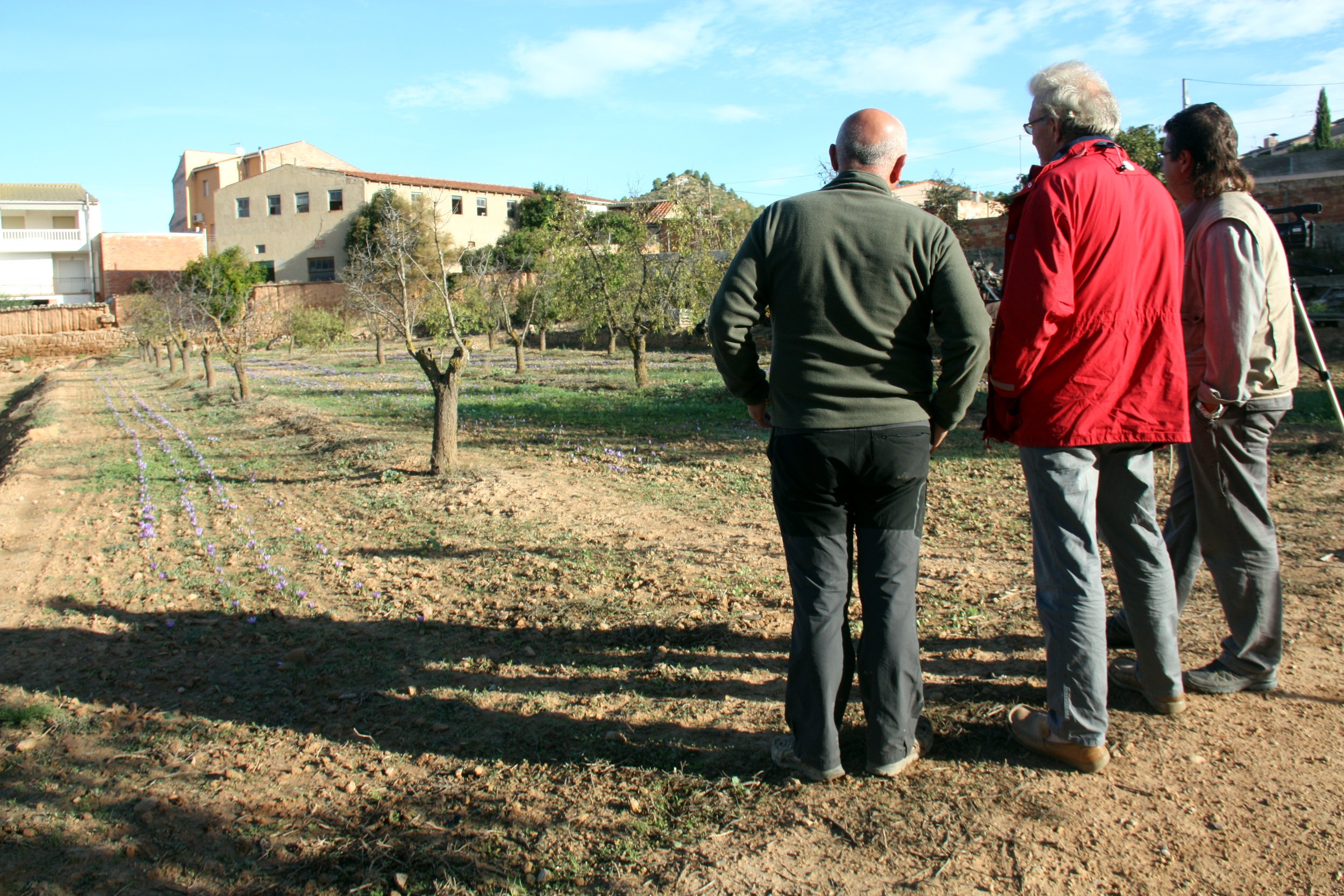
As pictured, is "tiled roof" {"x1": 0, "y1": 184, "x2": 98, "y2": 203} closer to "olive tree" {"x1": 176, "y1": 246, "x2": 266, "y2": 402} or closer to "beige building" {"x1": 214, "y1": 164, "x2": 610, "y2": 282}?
"beige building" {"x1": 214, "y1": 164, "x2": 610, "y2": 282}

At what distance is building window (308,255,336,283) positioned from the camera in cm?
5091

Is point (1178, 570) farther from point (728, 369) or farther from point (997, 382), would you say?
point (728, 369)

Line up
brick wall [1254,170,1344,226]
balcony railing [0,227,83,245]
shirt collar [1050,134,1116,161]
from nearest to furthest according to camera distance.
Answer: shirt collar [1050,134,1116,161] → brick wall [1254,170,1344,226] → balcony railing [0,227,83,245]

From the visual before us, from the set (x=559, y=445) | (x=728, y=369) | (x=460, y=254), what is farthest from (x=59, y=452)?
(x=460, y=254)

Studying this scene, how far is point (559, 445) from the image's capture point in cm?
1014

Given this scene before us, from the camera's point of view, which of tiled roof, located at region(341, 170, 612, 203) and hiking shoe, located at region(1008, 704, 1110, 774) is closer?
hiking shoe, located at region(1008, 704, 1110, 774)

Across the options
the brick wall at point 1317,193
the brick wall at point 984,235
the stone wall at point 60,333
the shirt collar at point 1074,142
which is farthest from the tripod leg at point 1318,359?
the stone wall at point 60,333

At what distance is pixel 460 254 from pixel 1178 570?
4538cm

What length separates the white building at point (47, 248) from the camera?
50.0 m

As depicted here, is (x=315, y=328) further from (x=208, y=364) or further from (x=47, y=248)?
(x=47, y=248)

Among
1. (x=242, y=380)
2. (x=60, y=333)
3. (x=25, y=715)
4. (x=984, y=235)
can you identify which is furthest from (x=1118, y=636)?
(x=60, y=333)

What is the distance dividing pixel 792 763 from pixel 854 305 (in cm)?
138

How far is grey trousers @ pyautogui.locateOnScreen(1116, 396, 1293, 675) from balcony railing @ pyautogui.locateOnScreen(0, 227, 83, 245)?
6168 centimetres

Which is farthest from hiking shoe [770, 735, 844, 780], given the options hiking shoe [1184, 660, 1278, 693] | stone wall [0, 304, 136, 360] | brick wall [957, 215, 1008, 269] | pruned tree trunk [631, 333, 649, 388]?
stone wall [0, 304, 136, 360]
